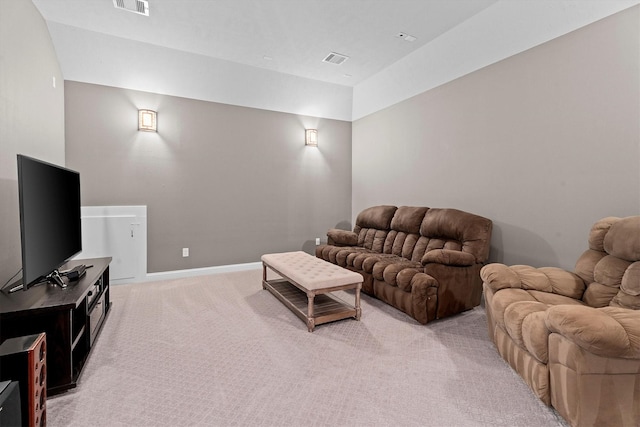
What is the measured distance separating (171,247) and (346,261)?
257cm

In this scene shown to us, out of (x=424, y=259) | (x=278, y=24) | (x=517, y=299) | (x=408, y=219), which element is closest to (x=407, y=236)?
(x=408, y=219)

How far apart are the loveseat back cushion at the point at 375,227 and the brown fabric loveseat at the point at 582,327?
190 cm

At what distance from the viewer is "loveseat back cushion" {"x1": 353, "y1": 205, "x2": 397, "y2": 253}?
14.2ft

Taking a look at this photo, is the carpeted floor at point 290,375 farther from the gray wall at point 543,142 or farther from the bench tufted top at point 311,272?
the gray wall at point 543,142

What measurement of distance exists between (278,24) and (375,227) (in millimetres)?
2862

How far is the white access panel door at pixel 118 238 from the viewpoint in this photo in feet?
13.0

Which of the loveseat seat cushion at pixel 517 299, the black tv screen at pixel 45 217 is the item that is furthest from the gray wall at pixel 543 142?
the black tv screen at pixel 45 217

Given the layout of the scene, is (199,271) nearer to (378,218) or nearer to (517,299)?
(378,218)

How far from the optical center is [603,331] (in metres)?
1.42

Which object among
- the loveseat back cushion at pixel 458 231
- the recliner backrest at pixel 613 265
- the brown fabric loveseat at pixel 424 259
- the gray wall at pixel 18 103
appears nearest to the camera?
the recliner backrest at pixel 613 265

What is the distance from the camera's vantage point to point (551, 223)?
9.57 ft

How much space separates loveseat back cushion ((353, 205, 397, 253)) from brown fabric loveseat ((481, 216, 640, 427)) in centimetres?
190

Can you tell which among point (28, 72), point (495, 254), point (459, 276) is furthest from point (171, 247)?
point (495, 254)

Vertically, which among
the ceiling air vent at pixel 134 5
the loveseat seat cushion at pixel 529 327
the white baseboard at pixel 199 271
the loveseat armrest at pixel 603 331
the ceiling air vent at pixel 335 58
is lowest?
the white baseboard at pixel 199 271
